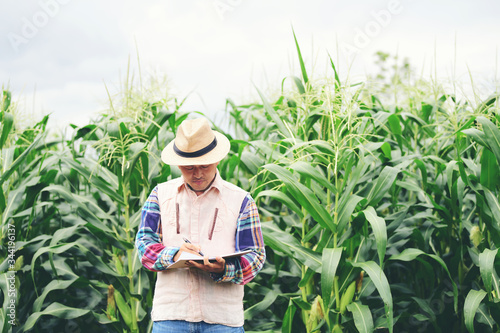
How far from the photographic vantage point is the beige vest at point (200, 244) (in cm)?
217

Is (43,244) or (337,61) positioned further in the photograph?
(43,244)

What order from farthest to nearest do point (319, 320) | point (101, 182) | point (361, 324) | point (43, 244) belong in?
point (43, 244) < point (101, 182) < point (319, 320) < point (361, 324)

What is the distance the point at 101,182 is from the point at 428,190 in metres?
2.76

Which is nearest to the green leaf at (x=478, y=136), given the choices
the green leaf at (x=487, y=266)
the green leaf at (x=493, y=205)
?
the green leaf at (x=493, y=205)

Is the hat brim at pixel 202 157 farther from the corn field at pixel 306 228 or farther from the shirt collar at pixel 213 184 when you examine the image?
the corn field at pixel 306 228

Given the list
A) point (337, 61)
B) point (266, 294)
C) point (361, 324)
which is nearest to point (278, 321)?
point (266, 294)

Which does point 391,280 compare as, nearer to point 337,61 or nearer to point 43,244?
point 337,61

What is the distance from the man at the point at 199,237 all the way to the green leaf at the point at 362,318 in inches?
46.9

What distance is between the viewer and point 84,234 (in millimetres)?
4234

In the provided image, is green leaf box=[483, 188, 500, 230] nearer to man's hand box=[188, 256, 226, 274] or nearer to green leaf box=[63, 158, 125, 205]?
man's hand box=[188, 256, 226, 274]

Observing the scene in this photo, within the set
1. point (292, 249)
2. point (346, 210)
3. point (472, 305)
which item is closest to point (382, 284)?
point (346, 210)

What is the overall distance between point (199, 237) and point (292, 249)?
125cm

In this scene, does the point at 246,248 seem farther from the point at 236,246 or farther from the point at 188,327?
the point at 188,327

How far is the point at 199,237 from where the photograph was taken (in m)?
2.22
